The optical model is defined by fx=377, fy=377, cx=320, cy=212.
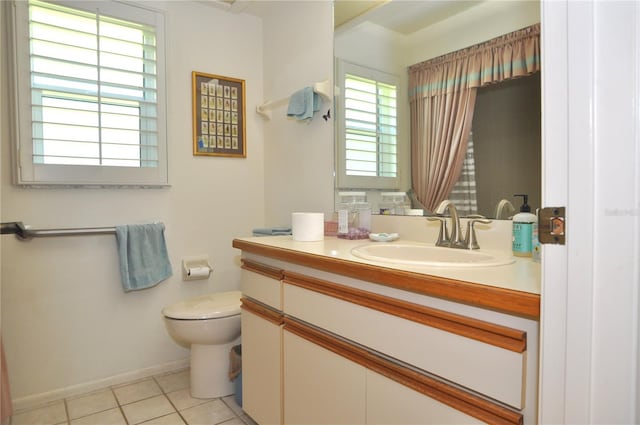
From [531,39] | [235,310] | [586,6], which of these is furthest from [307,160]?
[586,6]

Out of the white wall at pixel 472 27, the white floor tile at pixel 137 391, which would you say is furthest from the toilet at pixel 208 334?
the white wall at pixel 472 27

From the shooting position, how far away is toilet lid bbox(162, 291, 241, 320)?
→ 1901 millimetres

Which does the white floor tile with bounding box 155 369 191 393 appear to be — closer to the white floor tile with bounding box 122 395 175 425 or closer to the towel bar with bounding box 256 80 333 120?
the white floor tile with bounding box 122 395 175 425

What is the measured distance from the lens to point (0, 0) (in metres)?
1.84

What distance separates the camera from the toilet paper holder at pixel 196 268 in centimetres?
232

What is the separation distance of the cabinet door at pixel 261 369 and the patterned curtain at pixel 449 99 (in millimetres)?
871

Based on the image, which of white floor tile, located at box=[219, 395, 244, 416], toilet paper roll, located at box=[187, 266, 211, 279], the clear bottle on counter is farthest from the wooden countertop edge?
toilet paper roll, located at box=[187, 266, 211, 279]

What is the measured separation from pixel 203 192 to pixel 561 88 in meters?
2.19

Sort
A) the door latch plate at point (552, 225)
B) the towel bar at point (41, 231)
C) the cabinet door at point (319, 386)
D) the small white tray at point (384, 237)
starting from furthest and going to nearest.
Answer: the towel bar at point (41, 231)
the small white tray at point (384, 237)
the cabinet door at point (319, 386)
the door latch plate at point (552, 225)

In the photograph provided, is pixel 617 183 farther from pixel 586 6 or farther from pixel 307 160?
pixel 307 160

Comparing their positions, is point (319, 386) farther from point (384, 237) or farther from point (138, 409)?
point (138, 409)

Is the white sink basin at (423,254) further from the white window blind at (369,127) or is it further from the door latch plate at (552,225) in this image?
the door latch plate at (552,225)

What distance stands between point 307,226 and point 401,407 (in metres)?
0.88

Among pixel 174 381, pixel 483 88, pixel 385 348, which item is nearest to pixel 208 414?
pixel 174 381
